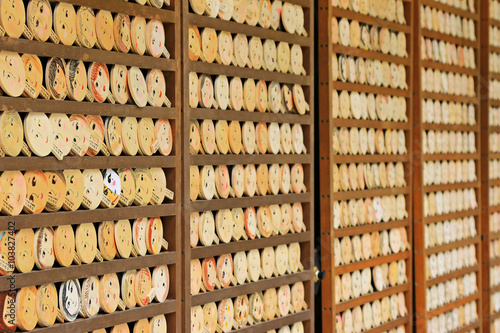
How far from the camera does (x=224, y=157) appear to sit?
11.3 ft

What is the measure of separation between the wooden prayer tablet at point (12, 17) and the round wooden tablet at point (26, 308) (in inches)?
35.9

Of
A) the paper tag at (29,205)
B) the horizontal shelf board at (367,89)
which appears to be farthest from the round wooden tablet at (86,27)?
the horizontal shelf board at (367,89)

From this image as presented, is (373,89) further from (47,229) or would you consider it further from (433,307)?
(47,229)

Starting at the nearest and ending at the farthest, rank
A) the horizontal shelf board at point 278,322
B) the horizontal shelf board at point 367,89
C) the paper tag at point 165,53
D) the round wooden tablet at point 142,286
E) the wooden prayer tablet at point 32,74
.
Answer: the wooden prayer tablet at point 32,74, the round wooden tablet at point 142,286, the paper tag at point 165,53, the horizontal shelf board at point 278,322, the horizontal shelf board at point 367,89

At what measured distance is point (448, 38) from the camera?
531 cm

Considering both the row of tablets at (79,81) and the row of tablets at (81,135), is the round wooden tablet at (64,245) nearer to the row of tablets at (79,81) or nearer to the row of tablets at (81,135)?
the row of tablets at (81,135)

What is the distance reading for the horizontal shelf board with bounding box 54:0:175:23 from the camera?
2791 mm

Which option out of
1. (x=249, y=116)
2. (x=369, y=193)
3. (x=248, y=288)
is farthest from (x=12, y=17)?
(x=369, y=193)

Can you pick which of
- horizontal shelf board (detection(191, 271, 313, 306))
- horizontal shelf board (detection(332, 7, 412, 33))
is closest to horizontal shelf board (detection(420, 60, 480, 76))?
horizontal shelf board (detection(332, 7, 412, 33))

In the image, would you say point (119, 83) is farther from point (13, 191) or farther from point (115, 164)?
point (13, 191)

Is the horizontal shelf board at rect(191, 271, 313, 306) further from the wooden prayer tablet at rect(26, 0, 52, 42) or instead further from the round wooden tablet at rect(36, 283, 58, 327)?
the wooden prayer tablet at rect(26, 0, 52, 42)

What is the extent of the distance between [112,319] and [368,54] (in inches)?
96.3

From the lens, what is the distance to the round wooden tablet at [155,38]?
9.97ft

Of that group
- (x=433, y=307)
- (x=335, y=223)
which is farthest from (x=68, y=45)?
(x=433, y=307)
